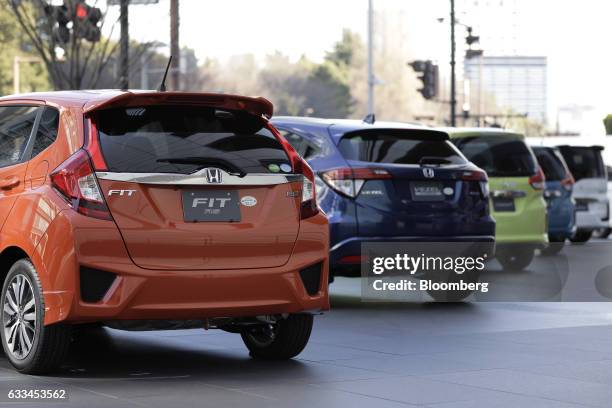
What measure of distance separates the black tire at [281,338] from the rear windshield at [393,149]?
355cm

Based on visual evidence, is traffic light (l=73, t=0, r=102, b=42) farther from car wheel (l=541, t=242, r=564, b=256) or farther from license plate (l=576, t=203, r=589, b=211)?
Answer: license plate (l=576, t=203, r=589, b=211)

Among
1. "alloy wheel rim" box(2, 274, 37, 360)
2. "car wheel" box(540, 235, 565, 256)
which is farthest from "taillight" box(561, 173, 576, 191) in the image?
"alloy wheel rim" box(2, 274, 37, 360)

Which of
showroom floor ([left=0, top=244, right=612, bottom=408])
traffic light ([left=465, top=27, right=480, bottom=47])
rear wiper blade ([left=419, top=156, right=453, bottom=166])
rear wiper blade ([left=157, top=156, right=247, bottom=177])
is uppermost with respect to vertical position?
traffic light ([left=465, top=27, right=480, bottom=47])

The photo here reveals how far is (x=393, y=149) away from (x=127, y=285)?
528 cm

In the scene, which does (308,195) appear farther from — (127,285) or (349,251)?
(349,251)

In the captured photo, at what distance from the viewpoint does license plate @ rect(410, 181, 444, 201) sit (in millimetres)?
12094

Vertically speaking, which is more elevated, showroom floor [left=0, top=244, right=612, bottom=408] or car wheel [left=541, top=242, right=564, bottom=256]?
showroom floor [left=0, top=244, right=612, bottom=408]

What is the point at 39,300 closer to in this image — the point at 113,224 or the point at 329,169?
the point at 113,224

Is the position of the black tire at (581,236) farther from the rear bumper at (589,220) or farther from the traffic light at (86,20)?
the traffic light at (86,20)

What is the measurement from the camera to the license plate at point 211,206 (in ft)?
25.2

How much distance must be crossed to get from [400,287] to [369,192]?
2.69m

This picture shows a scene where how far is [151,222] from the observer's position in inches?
298

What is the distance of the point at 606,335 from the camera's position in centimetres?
1021

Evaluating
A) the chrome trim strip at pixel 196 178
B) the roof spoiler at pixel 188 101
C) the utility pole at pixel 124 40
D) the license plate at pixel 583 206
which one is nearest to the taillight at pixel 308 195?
the chrome trim strip at pixel 196 178
